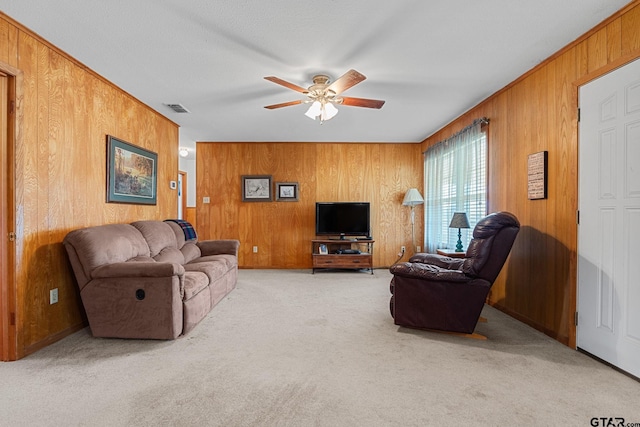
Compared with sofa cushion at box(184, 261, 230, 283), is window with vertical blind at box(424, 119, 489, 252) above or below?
above

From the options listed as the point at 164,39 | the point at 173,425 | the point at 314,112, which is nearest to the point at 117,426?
the point at 173,425

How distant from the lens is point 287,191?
19.7 ft

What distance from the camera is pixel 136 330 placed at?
260 centimetres

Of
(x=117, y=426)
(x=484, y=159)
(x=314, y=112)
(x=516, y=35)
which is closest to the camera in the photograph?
(x=117, y=426)

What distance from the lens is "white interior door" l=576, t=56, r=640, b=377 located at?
6.69ft

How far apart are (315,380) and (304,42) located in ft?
7.99

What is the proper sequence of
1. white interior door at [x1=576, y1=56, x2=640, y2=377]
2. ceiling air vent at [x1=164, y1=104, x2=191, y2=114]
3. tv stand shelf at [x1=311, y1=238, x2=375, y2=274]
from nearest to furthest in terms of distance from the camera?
white interior door at [x1=576, y1=56, x2=640, y2=377], ceiling air vent at [x1=164, y1=104, x2=191, y2=114], tv stand shelf at [x1=311, y1=238, x2=375, y2=274]

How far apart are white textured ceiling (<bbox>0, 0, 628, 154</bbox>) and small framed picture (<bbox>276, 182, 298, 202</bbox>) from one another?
2224 millimetres

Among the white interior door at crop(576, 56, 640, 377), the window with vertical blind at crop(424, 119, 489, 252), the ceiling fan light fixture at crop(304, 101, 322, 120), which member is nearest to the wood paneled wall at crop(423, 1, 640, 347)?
the white interior door at crop(576, 56, 640, 377)

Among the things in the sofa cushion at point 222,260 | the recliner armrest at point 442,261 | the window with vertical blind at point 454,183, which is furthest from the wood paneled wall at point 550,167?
the sofa cushion at point 222,260

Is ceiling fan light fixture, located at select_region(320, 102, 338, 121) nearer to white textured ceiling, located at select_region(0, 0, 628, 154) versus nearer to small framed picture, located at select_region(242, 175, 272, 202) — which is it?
white textured ceiling, located at select_region(0, 0, 628, 154)

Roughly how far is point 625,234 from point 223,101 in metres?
3.88

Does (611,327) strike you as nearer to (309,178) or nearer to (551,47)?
(551,47)

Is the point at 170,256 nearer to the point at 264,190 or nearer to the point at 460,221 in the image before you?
the point at 264,190
